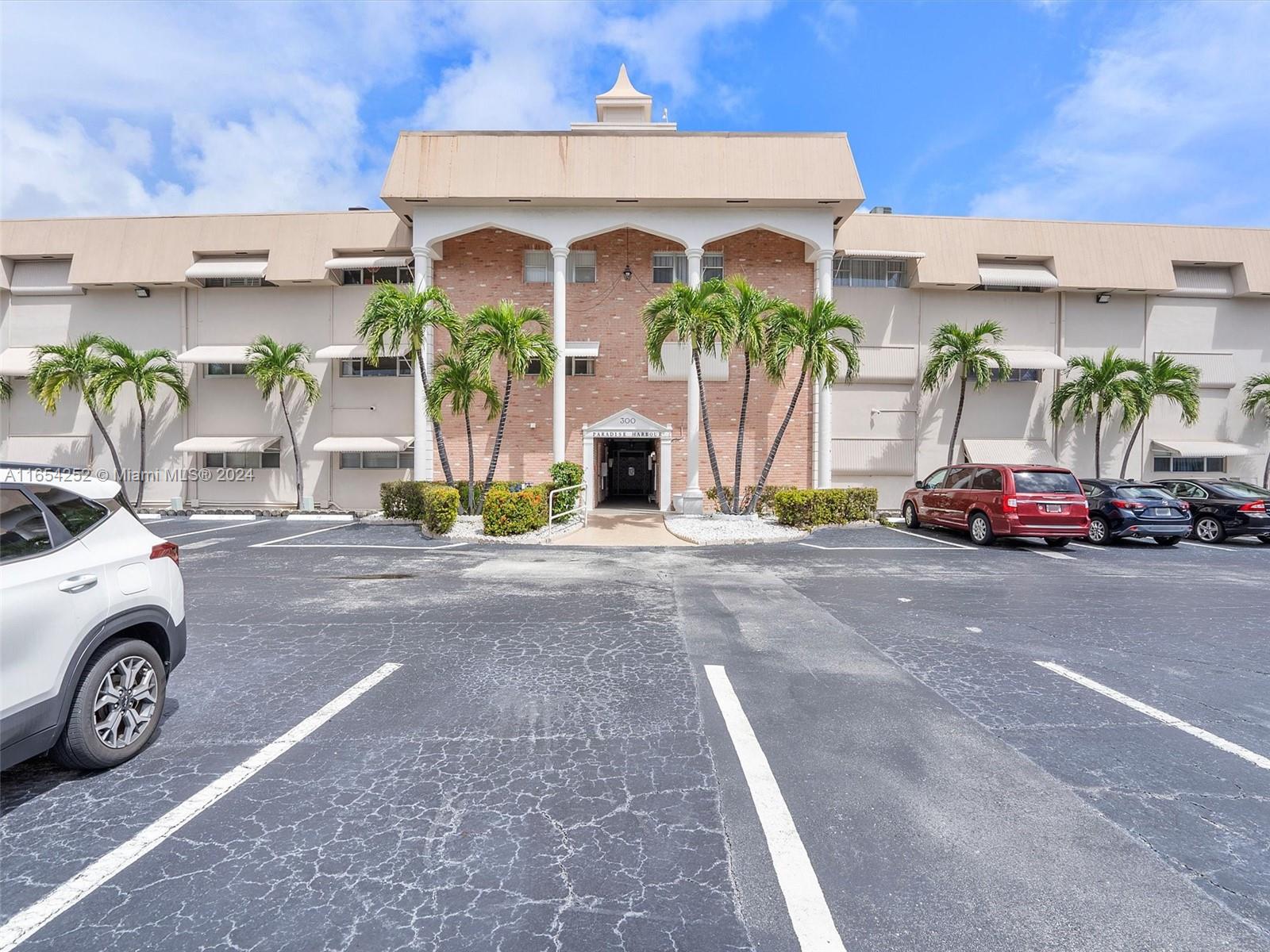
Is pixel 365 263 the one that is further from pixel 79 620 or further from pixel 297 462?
pixel 79 620

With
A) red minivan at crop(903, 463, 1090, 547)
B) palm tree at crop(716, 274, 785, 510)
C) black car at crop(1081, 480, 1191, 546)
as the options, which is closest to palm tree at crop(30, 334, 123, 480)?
palm tree at crop(716, 274, 785, 510)

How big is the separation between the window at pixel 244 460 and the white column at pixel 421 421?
234 inches

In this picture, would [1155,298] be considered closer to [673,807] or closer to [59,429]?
[673,807]

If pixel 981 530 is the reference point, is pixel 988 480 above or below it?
above

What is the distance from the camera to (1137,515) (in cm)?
1311

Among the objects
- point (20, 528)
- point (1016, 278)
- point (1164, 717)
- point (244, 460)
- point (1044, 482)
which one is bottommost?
point (1164, 717)

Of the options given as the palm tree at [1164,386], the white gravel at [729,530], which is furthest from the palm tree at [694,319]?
the palm tree at [1164,386]

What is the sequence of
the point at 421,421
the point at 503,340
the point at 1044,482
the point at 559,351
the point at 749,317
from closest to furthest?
the point at 1044,482, the point at 503,340, the point at 749,317, the point at 559,351, the point at 421,421

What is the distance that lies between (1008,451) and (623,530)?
14393 millimetres

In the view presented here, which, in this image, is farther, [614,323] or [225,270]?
[225,270]

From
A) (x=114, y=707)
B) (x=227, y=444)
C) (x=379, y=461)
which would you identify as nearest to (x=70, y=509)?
(x=114, y=707)

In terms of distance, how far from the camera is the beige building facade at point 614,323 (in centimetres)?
1938

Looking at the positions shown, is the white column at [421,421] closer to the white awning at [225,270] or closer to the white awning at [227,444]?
the white awning at [227,444]

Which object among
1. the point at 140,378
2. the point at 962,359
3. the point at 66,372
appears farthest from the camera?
the point at 962,359
